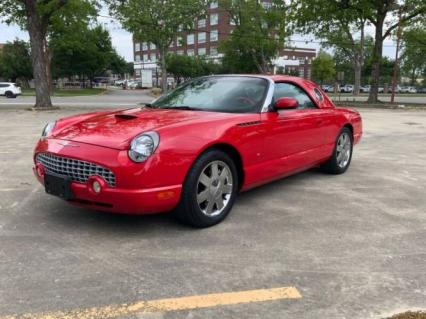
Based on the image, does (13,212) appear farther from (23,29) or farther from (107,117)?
(23,29)

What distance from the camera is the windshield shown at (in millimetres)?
4946

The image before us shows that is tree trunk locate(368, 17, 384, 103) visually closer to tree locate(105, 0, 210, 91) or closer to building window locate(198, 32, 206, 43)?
tree locate(105, 0, 210, 91)

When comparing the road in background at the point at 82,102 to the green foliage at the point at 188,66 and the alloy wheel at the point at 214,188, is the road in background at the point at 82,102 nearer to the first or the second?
the alloy wheel at the point at 214,188

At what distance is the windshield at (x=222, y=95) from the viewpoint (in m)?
4.95

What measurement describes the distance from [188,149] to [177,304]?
1462 mm

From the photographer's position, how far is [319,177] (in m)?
6.54

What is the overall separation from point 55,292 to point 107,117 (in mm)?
2123

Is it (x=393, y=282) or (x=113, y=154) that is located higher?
(x=113, y=154)

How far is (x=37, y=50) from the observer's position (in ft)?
65.3

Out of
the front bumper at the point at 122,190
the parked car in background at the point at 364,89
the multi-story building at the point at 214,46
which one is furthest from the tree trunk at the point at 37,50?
the parked car in background at the point at 364,89

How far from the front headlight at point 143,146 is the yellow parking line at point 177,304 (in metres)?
1.25

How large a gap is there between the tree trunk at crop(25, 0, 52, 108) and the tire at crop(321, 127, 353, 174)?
16.7 m

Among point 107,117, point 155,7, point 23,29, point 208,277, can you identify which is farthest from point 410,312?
point 23,29

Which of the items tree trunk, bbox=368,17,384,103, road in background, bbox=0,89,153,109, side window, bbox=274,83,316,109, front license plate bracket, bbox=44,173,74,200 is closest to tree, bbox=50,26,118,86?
road in background, bbox=0,89,153,109
